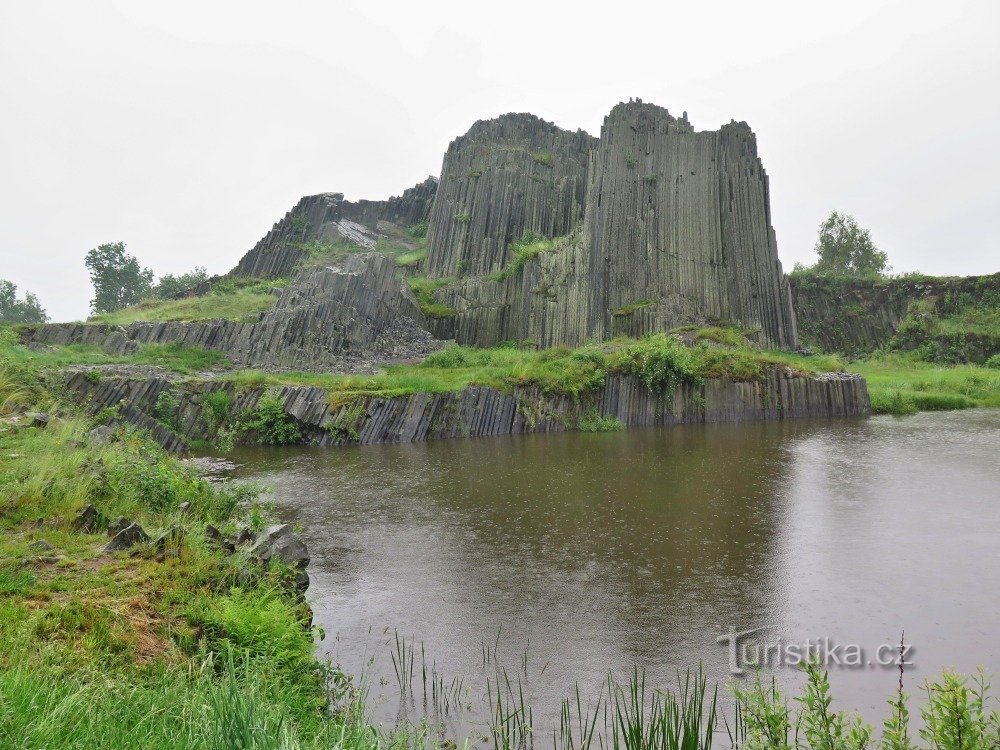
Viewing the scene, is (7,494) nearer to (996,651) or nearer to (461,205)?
(996,651)

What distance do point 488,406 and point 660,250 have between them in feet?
50.3

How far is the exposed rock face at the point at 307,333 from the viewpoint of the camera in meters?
27.2

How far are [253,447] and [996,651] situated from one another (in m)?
20.5

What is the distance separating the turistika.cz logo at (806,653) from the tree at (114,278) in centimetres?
7945

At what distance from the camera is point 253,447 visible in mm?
22078

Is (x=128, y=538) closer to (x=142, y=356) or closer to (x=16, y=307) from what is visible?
(x=142, y=356)

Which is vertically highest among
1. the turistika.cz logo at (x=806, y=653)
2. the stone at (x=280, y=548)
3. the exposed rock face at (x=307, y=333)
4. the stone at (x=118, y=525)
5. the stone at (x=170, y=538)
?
the exposed rock face at (x=307, y=333)

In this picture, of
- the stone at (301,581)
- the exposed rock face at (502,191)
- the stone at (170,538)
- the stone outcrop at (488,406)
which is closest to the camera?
the stone at (170,538)

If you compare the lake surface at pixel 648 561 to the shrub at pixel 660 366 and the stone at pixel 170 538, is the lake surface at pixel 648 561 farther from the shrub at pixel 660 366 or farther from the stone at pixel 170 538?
the shrub at pixel 660 366

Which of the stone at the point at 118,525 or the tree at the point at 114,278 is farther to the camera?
the tree at the point at 114,278

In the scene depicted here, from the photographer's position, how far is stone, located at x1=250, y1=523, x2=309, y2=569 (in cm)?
743

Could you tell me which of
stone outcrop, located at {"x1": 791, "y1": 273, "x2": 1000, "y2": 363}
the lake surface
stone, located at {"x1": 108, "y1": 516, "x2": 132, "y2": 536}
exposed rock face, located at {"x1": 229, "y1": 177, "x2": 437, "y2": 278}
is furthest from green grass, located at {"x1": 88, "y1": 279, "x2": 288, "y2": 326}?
stone outcrop, located at {"x1": 791, "y1": 273, "x2": 1000, "y2": 363}

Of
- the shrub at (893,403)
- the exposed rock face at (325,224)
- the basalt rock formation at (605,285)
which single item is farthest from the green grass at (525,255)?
the shrub at (893,403)

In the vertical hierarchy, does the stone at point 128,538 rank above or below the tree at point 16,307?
below
